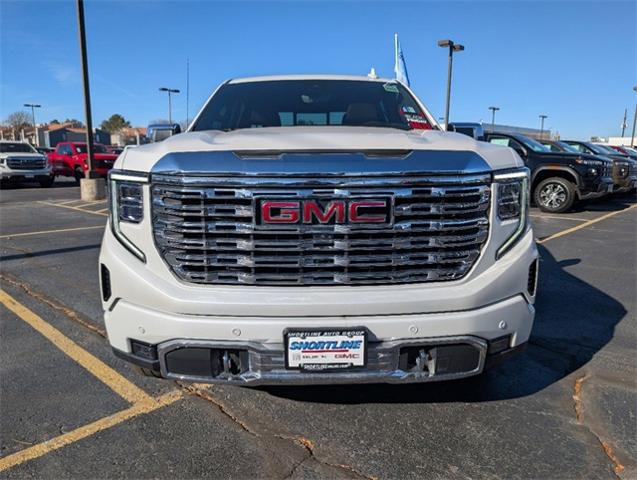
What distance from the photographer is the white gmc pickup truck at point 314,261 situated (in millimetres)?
2240

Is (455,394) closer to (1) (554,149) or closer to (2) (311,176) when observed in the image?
(2) (311,176)

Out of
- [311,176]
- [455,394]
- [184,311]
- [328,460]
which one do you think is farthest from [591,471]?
[184,311]

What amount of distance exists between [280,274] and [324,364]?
1.52ft

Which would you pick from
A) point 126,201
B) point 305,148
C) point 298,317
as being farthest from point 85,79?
point 298,317

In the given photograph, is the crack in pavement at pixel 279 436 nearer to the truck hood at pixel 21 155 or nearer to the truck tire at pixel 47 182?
the truck hood at pixel 21 155

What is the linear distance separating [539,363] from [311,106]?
2.60 metres

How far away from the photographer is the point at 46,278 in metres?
5.46

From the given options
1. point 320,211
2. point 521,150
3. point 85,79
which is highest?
point 85,79

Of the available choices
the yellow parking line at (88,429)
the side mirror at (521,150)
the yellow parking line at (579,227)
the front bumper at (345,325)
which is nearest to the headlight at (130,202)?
the front bumper at (345,325)

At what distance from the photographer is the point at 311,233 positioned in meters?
2.29

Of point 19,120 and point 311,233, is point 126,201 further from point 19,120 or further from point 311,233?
point 19,120

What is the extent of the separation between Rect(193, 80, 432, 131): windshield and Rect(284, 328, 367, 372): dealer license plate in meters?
1.92

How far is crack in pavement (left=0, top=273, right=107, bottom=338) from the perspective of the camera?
13.2ft

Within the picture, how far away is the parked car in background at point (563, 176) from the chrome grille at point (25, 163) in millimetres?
17114
